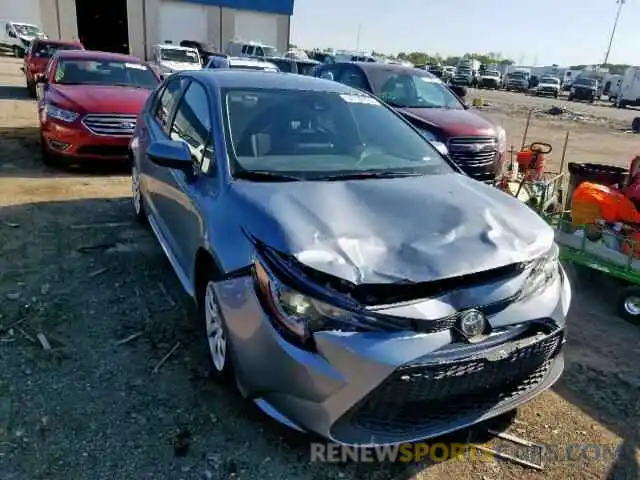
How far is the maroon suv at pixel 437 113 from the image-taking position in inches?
276

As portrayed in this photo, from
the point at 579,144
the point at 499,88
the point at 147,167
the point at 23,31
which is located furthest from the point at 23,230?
the point at 499,88

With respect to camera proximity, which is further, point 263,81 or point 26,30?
point 26,30

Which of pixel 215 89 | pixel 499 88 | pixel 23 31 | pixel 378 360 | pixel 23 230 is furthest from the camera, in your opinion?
pixel 499 88

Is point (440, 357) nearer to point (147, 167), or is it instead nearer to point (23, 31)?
point (147, 167)

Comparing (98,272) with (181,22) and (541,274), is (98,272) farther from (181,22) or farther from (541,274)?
(181,22)

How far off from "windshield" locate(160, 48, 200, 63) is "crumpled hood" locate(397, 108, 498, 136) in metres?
13.9

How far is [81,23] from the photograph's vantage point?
108 ft

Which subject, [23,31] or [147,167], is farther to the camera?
[23,31]

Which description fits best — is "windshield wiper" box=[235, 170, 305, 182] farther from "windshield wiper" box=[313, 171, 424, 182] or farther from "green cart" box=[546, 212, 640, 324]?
"green cart" box=[546, 212, 640, 324]

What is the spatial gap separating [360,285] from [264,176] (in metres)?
1.07

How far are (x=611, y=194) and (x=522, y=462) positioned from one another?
2.69 metres

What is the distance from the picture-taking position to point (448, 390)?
2148 mm

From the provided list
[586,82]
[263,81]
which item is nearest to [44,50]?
[263,81]

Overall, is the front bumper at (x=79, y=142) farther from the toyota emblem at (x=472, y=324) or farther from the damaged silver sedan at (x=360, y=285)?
the toyota emblem at (x=472, y=324)
